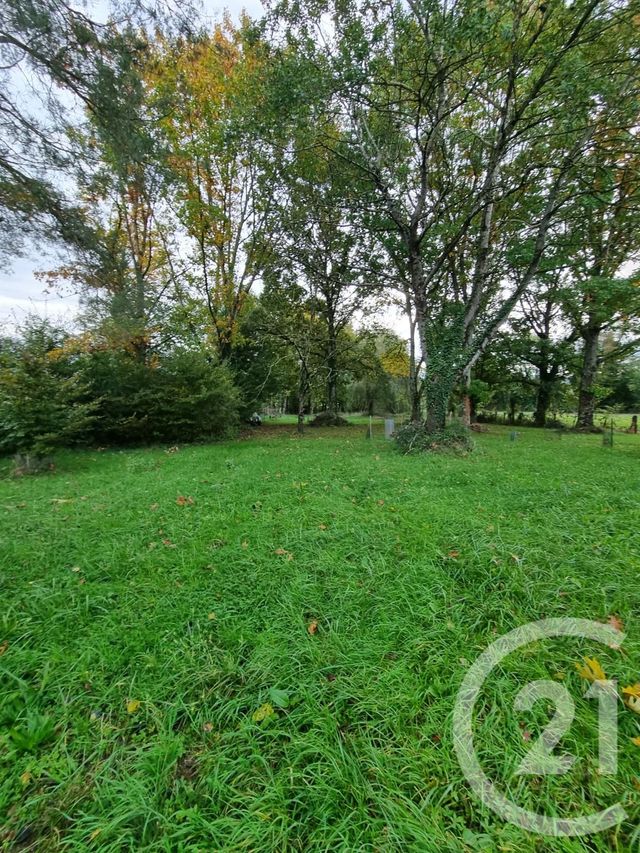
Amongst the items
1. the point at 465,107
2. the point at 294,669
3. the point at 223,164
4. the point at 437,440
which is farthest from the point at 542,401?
the point at 294,669

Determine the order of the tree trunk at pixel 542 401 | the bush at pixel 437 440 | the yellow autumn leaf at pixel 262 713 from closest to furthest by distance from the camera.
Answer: the yellow autumn leaf at pixel 262 713 < the bush at pixel 437 440 < the tree trunk at pixel 542 401

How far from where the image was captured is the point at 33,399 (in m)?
6.36

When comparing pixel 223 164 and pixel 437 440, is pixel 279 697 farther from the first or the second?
pixel 223 164

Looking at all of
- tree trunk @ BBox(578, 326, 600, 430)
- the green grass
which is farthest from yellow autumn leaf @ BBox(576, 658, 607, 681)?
tree trunk @ BBox(578, 326, 600, 430)

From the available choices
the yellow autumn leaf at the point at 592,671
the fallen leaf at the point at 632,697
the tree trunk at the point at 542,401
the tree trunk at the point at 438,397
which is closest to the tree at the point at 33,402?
the tree trunk at the point at 438,397

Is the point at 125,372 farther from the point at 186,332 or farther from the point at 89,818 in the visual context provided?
the point at 89,818

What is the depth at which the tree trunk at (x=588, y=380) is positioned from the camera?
1364 centimetres

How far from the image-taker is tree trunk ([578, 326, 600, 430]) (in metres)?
13.6

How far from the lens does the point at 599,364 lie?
14.0 meters

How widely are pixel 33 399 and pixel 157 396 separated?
2.88 m

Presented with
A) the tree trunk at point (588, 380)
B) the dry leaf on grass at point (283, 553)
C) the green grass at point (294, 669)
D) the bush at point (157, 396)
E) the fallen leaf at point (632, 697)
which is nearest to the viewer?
the green grass at point (294, 669)

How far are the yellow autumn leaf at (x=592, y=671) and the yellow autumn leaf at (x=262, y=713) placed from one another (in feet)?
4.71

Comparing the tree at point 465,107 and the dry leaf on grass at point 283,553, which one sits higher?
the tree at point 465,107

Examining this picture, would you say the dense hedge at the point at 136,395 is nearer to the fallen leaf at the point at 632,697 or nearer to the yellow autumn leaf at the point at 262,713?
the yellow autumn leaf at the point at 262,713
